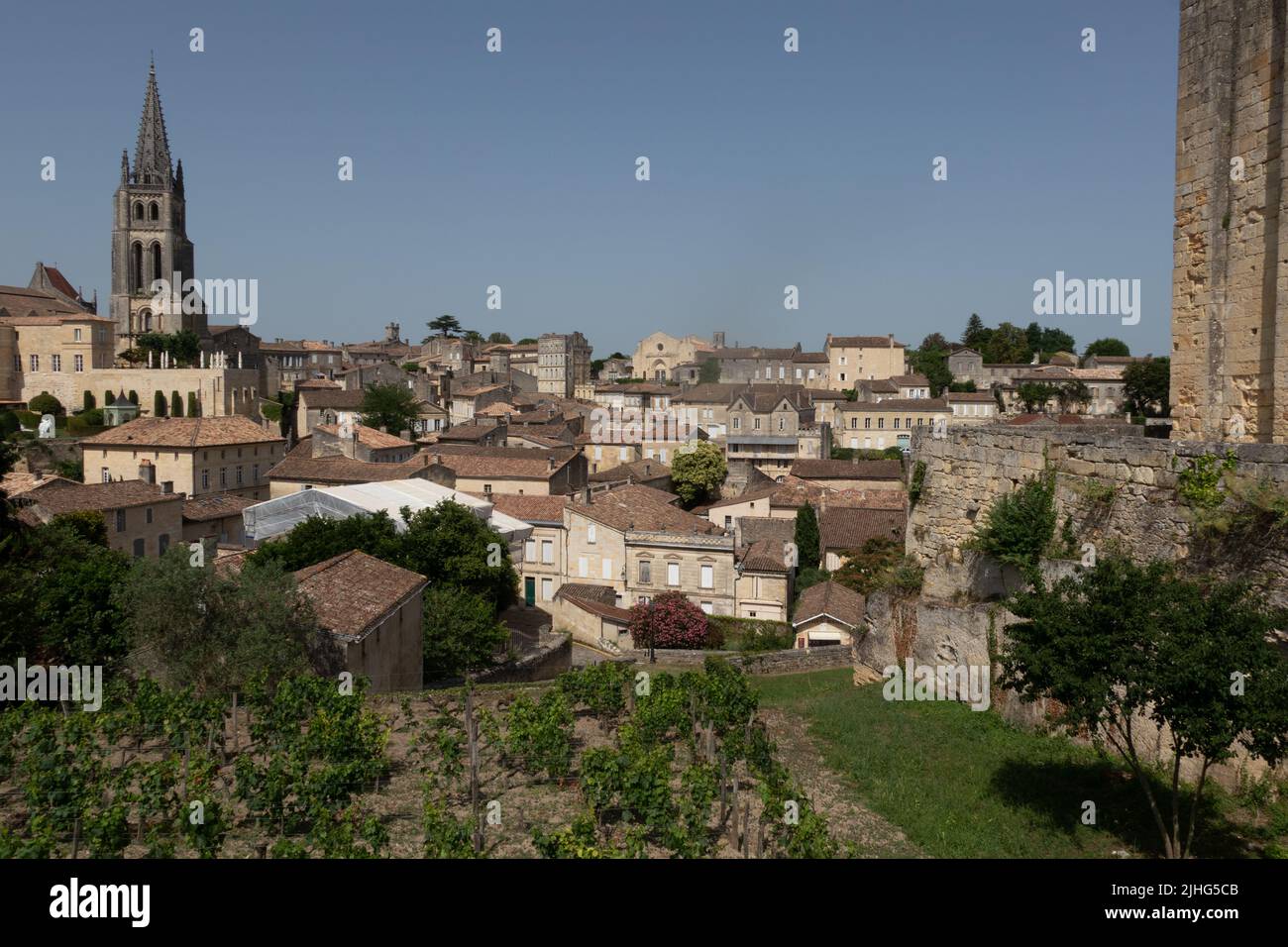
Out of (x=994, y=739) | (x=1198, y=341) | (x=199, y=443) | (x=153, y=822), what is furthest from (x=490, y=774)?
(x=199, y=443)

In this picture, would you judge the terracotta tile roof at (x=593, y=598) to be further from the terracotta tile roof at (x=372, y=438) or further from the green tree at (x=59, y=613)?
the terracotta tile roof at (x=372, y=438)

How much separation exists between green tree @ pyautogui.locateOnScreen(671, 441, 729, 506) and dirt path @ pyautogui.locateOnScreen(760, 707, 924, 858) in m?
50.6

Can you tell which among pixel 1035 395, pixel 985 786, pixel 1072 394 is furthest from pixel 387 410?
pixel 985 786

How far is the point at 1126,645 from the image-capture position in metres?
7.94

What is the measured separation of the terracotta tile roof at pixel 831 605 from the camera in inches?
1300

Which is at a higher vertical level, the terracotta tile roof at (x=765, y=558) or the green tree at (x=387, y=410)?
the green tree at (x=387, y=410)

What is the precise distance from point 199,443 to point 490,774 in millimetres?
44438

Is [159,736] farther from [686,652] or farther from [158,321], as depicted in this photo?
[158,321]

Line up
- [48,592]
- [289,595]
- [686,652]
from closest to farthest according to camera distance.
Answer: [289,595], [48,592], [686,652]

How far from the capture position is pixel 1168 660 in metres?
7.59

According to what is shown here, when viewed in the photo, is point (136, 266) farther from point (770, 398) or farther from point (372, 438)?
point (770, 398)

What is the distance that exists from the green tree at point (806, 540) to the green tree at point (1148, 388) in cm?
3414

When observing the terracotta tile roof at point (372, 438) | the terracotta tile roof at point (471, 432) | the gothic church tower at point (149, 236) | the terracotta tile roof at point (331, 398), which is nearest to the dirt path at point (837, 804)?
the terracotta tile roof at point (372, 438)
